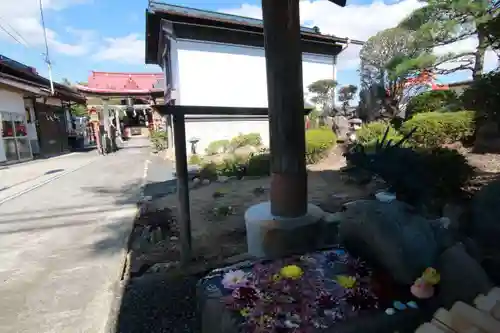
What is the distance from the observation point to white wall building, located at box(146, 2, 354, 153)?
36.4ft

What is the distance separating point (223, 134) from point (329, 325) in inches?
421

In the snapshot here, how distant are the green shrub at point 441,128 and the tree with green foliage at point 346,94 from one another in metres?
4.68

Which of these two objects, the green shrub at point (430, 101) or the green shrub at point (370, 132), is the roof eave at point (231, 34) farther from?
the green shrub at point (430, 101)

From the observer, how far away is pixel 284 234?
2.53 metres

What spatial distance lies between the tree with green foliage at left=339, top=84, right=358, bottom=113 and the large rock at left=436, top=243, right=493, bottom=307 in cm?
1147

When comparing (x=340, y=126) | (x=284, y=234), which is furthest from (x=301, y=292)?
(x=340, y=126)

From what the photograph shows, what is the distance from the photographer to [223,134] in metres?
12.0

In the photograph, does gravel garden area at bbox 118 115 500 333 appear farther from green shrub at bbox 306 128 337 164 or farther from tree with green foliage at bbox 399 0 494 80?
tree with green foliage at bbox 399 0 494 80

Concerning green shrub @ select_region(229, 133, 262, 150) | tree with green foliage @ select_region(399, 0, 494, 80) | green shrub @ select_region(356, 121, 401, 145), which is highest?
tree with green foliage @ select_region(399, 0, 494, 80)

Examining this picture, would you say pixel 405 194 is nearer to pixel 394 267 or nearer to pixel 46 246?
pixel 394 267

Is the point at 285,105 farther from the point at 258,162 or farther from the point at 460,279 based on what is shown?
the point at 258,162

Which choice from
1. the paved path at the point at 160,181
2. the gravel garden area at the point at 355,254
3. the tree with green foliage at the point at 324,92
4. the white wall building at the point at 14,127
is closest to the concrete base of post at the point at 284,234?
the gravel garden area at the point at 355,254

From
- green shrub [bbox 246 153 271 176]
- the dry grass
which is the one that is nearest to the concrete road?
the dry grass

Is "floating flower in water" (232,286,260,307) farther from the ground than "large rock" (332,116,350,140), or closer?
closer
